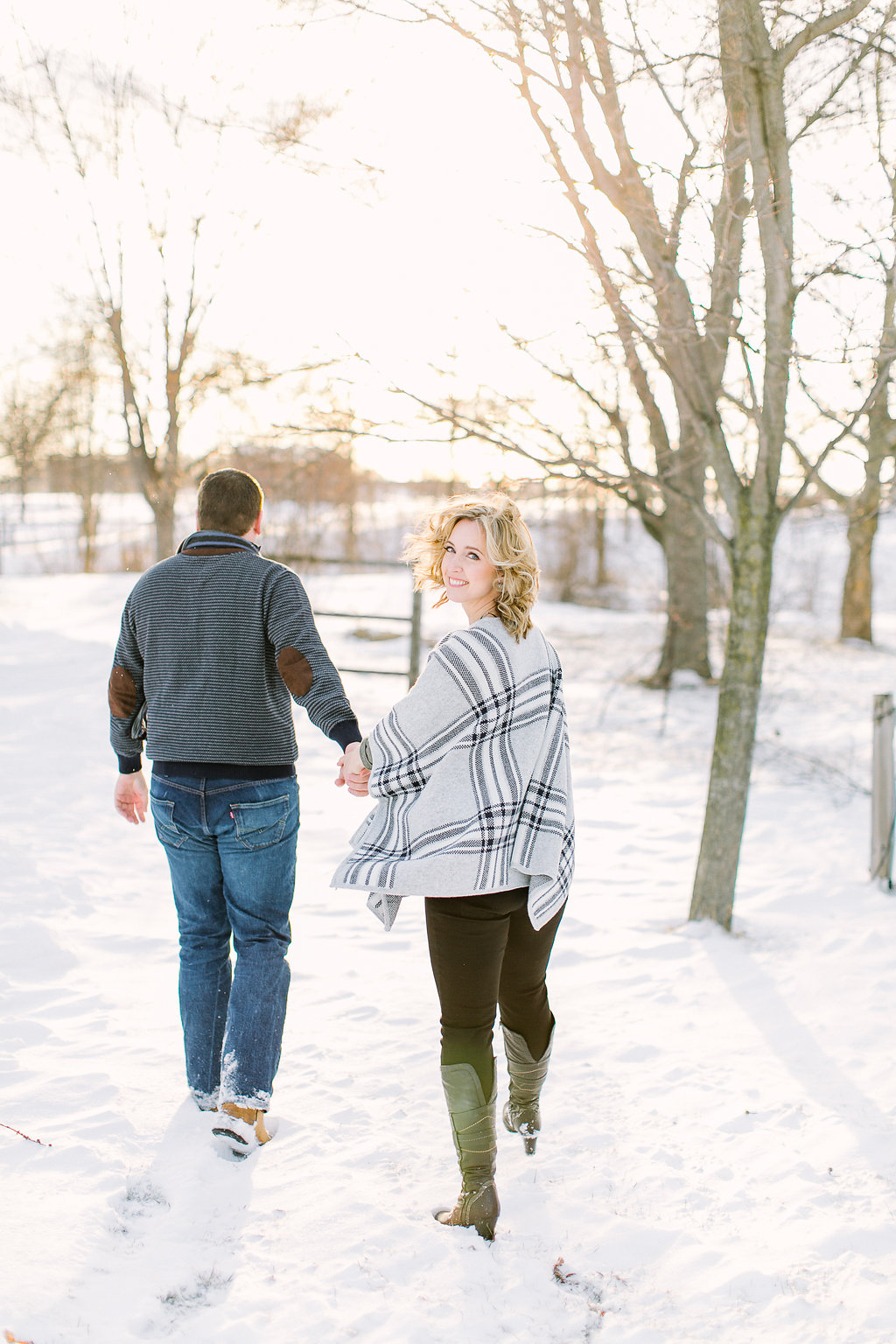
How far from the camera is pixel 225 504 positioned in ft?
8.60

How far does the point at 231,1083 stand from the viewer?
2.55 m

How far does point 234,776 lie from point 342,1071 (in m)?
1.13

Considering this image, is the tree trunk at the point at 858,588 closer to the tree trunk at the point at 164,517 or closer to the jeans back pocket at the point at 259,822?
the tree trunk at the point at 164,517

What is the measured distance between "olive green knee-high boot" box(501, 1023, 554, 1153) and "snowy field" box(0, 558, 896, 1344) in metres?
0.08

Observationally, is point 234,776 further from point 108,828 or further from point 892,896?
point 892,896

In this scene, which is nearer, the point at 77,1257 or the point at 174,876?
the point at 77,1257

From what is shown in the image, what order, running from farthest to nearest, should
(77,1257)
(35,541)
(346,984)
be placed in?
(35,541) → (346,984) → (77,1257)

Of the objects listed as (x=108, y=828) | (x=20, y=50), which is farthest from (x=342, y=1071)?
(x=20, y=50)

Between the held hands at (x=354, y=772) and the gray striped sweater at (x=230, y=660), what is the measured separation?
8 centimetres

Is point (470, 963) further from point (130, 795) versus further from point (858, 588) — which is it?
point (858, 588)

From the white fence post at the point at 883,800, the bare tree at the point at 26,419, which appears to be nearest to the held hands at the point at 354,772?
the white fence post at the point at 883,800

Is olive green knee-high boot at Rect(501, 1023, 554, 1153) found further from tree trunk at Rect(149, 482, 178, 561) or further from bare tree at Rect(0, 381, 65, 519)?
bare tree at Rect(0, 381, 65, 519)

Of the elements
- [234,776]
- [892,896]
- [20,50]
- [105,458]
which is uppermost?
[20,50]

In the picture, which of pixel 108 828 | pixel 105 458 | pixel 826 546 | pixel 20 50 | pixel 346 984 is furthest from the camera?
pixel 826 546
